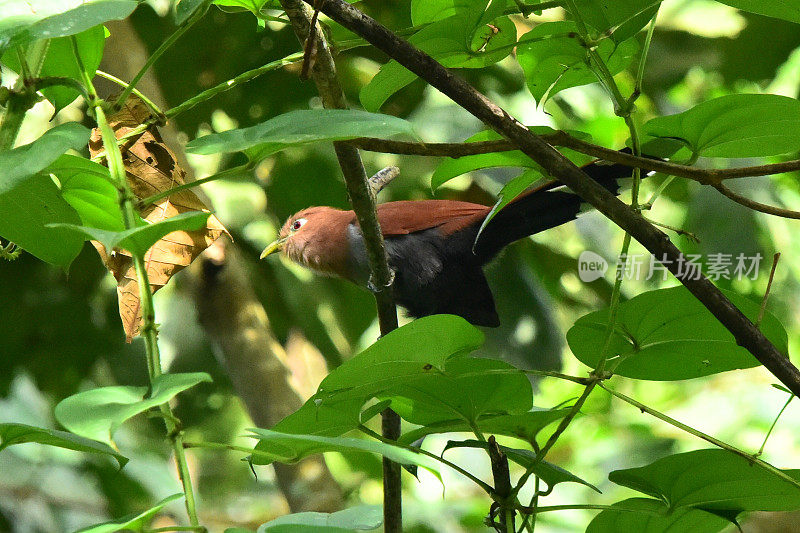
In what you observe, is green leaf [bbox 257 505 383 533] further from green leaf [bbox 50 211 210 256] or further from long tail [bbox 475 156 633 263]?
long tail [bbox 475 156 633 263]

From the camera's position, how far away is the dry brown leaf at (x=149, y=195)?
1.32 m

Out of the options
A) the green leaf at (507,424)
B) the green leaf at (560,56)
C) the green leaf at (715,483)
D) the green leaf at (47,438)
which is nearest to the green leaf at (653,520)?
the green leaf at (715,483)

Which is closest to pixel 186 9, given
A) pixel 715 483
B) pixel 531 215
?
pixel 715 483

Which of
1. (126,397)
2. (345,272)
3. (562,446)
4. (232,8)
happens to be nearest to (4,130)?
(126,397)

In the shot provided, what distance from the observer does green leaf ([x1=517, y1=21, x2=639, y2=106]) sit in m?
1.01

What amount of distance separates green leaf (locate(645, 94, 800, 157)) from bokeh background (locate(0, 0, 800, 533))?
62.8 inches

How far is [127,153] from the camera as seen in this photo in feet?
4.44

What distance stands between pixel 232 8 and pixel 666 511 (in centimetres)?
91

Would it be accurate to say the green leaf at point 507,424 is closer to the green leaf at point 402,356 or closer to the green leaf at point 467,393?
the green leaf at point 467,393

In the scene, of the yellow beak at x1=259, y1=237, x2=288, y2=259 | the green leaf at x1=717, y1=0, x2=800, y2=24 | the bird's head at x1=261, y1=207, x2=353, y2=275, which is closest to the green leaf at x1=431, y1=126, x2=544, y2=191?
the green leaf at x1=717, y1=0, x2=800, y2=24

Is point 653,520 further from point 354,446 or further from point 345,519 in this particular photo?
point 354,446

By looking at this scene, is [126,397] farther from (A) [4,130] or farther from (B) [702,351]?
(B) [702,351]

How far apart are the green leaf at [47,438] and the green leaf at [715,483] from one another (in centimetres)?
66

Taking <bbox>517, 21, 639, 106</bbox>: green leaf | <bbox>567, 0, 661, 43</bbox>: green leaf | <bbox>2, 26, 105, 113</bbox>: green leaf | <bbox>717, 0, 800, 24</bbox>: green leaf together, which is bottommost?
<bbox>2, 26, 105, 113</bbox>: green leaf
